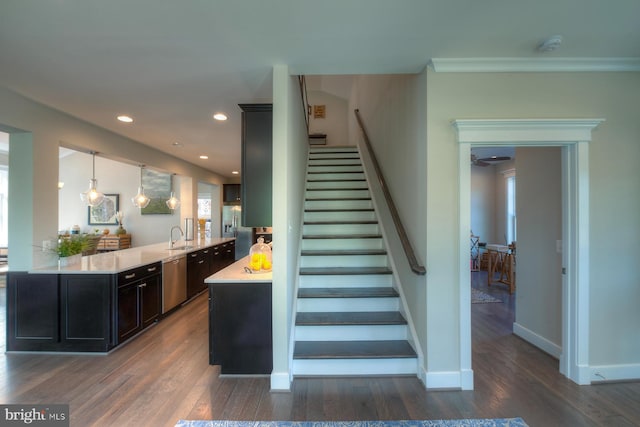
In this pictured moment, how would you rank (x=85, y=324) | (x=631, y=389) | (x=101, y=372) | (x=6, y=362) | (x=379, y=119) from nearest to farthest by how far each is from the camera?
(x=631, y=389)
(x=101, y=372)
(x=6, y=362)
(x=85, y=324)
(x=379, y=119)

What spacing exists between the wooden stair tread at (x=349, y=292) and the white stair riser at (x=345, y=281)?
6 centimetres

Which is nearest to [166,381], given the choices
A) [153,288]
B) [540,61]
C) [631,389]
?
[153,288]

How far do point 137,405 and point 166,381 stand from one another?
326 mm

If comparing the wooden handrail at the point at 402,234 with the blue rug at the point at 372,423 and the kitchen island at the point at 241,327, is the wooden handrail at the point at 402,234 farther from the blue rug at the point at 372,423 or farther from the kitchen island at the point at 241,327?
the kitchen island at the point at 241,327

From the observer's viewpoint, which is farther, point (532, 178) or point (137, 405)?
point (532, 178)

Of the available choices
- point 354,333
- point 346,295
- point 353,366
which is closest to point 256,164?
point 346,295

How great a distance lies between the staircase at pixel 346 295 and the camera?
2.51 metres

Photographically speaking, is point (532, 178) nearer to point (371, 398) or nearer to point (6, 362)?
point (371, 398)

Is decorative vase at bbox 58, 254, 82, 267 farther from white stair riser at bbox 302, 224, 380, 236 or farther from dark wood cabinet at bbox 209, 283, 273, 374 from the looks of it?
white stair riser at bbox 302, 224, 380, 236

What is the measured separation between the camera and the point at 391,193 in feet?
11.7

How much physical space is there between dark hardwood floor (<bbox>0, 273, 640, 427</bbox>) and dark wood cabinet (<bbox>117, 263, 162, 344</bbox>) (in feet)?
1.20

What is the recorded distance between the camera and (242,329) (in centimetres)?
253

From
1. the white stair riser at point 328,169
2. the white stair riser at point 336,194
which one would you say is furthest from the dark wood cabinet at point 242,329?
the white stair riser at point 328,169

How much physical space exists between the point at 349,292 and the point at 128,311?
256cm
